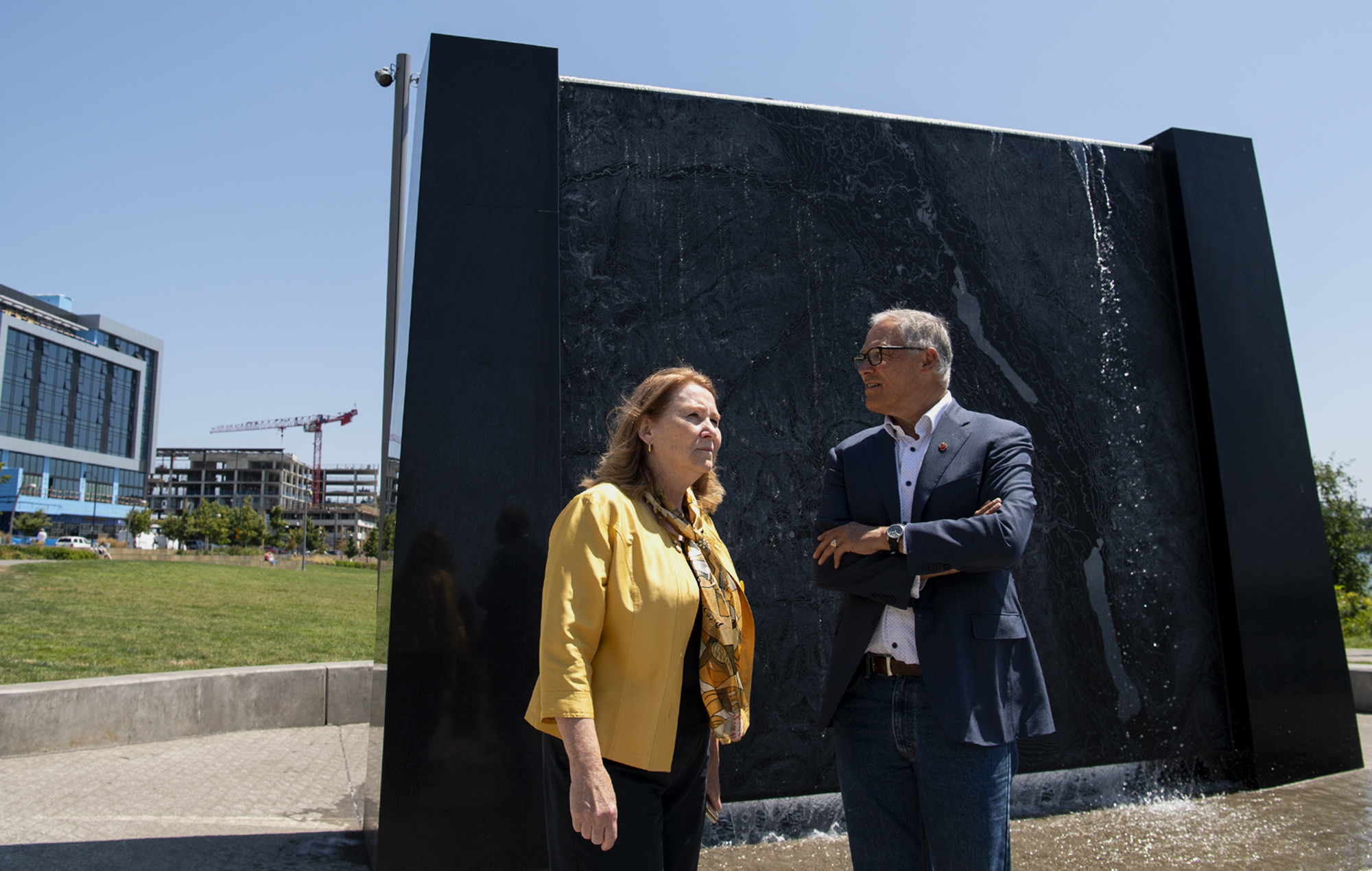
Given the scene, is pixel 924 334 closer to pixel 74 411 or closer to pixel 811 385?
pixel 811 385

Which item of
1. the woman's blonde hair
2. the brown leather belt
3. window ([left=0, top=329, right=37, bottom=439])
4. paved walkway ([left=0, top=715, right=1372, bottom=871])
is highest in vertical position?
window ([left=0, top=329, right=37, bottom=439])

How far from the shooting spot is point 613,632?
217 cm

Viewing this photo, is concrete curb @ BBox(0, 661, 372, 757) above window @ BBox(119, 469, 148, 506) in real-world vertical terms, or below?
below

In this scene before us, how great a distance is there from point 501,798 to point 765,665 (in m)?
1.48

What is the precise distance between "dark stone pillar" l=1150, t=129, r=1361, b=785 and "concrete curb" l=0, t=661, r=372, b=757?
5794mm

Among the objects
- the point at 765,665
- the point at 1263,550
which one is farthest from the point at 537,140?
the point at 1263,550

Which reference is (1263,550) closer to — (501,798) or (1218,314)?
(1218,314)

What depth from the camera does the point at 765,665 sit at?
14.7 ft

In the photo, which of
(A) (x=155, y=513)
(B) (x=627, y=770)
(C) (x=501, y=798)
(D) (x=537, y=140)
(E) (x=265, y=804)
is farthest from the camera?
(A) (x=155, y=513)

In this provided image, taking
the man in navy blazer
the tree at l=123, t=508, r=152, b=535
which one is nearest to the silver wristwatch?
the man in navy blazer

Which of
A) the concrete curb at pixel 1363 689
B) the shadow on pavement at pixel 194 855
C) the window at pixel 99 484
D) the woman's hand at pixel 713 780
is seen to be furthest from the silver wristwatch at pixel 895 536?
the window at pixel 99 484

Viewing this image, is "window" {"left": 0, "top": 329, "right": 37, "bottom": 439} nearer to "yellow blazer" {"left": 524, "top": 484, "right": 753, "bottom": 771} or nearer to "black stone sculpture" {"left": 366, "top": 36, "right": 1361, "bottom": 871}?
"black stone sculpture" {"left": 366, "top": 36, "right": 1361, "bottom": 871}

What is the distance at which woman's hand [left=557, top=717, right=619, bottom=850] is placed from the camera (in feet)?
6.50

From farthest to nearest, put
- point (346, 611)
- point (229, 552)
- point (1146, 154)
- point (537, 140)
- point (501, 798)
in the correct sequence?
point (229, 552)
point (346, 611)
point (1146, 154)
point (537, 140)
point (501, 798)
